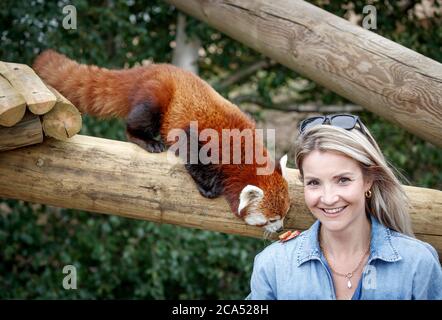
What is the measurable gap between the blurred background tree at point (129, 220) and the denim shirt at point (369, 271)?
2.63 m

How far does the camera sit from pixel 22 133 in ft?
8.39

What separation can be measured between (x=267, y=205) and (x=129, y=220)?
93.7 inches

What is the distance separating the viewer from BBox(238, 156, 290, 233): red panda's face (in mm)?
2691

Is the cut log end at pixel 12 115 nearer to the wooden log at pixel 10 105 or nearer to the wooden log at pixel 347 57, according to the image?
the wooden log at pixel 10 105

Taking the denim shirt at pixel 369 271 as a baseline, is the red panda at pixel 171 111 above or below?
above

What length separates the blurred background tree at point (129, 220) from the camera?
14.7 ft

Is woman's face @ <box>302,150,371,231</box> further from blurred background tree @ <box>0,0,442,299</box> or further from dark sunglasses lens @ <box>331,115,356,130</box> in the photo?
blurred background tree @ <box>0,0,442,299</box>

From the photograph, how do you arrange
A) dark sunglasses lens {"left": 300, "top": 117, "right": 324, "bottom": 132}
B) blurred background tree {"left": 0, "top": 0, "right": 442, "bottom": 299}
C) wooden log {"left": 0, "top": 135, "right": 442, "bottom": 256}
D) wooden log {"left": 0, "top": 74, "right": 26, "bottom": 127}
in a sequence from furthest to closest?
blurred background tree {"left": 0, "top": 0, "right": 442, "bottom": 299}, wooden log {"left": 0, "top": 135, "right": 442, "bottom": 256}, wooden log {"left": 0, "top": 74, "right": 26, "bottom": 127}, dark sunglasses lens {"left": 300, "top": 117, "right": 324, "bottom": 132}

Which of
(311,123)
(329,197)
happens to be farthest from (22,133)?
(329,197)

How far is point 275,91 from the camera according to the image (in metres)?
5.62

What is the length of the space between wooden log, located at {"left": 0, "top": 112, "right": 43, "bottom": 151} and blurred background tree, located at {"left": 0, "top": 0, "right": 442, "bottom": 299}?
1824 millimetres

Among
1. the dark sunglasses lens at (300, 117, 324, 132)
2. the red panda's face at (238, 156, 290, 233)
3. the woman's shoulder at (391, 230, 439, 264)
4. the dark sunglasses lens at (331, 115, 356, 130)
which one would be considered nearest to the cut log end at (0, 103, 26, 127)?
the red panda's face at (238, 156, 290, 233)

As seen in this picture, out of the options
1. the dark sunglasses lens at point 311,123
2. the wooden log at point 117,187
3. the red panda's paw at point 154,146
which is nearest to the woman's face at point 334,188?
the dark sunglasses lens at point 311,123
